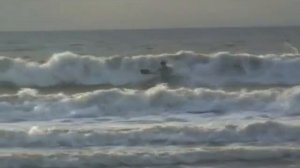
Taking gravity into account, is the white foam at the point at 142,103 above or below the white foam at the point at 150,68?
below

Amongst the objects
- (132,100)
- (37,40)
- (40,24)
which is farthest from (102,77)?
(40,24)

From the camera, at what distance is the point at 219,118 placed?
41.1 ft

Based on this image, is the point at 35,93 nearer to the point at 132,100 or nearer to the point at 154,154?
the point at 132,100

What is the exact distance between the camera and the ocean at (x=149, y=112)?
932 centimetres

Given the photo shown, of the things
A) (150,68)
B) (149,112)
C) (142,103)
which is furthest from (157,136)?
(150,68)

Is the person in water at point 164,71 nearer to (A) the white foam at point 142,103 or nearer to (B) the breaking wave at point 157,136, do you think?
(A) the white foam at point 142,103

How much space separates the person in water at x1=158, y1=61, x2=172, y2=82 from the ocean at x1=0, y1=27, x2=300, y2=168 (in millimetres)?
132

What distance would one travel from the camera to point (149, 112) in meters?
13.2

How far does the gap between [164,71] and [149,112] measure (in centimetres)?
545

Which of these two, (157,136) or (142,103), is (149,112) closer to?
(142,103)

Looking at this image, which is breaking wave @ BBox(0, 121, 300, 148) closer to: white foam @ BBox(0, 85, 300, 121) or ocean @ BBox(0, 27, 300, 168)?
ocean @ BBox(0, 27, 300, 168)

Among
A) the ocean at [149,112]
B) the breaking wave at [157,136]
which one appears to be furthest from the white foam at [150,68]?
the breaking wave at [157,136]

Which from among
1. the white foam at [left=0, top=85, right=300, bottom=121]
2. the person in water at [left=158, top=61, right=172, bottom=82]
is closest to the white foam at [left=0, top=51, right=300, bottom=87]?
the person in water at [left=158, top=61, right=172, bottom=82]

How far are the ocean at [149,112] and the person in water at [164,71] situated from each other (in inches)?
5.2
